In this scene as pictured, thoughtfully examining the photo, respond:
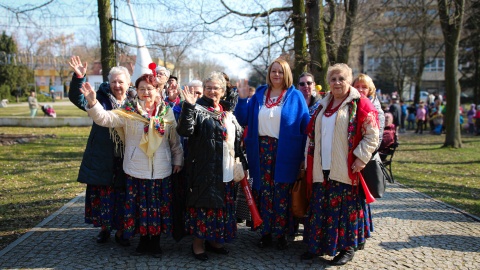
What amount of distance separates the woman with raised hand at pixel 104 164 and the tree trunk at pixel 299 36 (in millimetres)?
4676

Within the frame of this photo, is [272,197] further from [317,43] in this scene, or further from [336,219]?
[317,43]

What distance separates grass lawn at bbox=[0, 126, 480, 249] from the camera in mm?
6016

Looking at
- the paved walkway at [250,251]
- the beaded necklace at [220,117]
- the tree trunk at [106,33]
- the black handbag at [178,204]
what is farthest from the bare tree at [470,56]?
the black handbag at [178,204]

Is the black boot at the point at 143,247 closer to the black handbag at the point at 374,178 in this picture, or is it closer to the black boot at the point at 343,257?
the black boot at the point at 343,257

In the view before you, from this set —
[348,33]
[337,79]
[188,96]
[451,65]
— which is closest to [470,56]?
[451,65]

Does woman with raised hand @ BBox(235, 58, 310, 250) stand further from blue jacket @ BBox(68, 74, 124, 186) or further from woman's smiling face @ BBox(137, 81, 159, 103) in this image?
blue jacket @ BBox(68, 74, 124, 186)

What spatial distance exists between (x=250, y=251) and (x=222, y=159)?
115cm

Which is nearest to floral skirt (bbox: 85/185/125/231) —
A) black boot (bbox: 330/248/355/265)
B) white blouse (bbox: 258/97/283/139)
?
white blouse (bbox: 258/97/283/139)

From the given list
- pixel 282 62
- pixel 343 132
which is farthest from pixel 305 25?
pixel 343 132

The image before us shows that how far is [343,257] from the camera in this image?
4129mm

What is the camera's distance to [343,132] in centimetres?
399

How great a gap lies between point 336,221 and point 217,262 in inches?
50.3

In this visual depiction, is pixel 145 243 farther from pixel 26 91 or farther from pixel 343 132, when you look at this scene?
pixel 26 91

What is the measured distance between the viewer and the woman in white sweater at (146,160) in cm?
407
